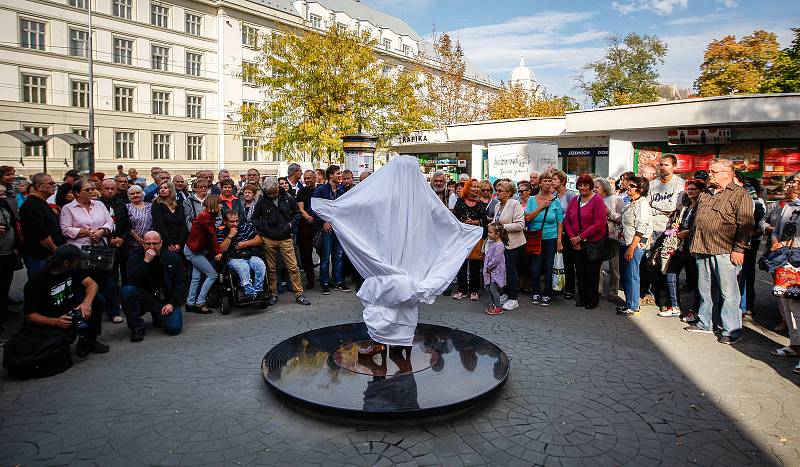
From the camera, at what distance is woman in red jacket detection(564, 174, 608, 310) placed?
8.47 metres

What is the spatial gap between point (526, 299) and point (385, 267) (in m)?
4.71

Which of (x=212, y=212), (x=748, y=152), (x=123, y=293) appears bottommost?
(x=123, y=293)

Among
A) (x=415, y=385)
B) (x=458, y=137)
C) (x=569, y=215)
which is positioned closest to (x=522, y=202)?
(x=569, y=215)

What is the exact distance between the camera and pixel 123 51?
3919 cm

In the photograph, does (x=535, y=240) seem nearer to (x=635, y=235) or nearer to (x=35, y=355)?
(x=635, y=235)

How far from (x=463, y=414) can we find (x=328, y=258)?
233 inches

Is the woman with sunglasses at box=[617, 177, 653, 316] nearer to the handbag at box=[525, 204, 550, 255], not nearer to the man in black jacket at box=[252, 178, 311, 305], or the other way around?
the handbag at box=[525, 204, 550, 255]

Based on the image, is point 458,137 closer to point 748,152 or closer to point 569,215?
point 748,152

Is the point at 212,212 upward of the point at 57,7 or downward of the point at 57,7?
downward

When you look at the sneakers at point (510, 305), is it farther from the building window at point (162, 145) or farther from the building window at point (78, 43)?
the building window at point (78, 43)

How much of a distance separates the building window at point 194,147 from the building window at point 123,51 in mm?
6949

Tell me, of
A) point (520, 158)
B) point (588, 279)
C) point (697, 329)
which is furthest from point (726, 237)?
point (520, 158)

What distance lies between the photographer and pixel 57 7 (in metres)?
35.5

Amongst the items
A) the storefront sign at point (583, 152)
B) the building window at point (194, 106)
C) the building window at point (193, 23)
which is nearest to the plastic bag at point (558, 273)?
the storefront sign at point (583, 152)
